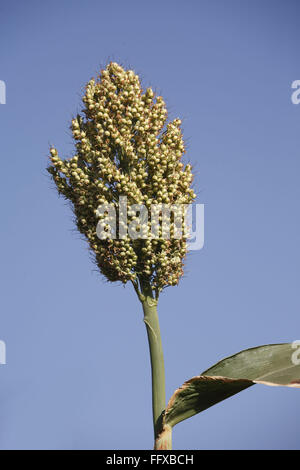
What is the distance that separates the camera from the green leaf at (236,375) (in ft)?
12.1

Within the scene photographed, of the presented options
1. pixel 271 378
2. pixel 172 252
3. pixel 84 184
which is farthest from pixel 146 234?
pixel 271 378

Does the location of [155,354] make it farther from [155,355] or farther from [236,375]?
[236,375]

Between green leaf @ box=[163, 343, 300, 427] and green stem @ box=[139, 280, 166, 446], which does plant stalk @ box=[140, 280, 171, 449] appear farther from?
green leaf @ box=[163, 343, 300, 427]

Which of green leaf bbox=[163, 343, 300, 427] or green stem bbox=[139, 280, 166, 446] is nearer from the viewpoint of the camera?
green leaf bbox=[163, 343, 300, 427]

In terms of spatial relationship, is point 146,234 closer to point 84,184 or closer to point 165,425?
point 84,184

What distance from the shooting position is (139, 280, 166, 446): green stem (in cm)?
412

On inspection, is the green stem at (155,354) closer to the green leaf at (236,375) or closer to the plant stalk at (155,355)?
the plant stalk at (155,355)

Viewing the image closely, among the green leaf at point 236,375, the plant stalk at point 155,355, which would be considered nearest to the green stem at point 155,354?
the plant stalk at point 155,355

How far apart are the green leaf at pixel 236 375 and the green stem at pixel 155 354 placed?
0.69 ft

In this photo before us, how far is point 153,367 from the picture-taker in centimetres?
425

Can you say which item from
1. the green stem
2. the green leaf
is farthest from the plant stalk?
the green leaf

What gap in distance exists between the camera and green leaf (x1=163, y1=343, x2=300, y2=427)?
369cm

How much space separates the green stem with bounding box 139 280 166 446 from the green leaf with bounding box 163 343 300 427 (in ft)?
0.69
